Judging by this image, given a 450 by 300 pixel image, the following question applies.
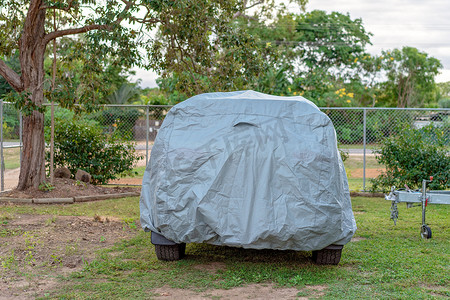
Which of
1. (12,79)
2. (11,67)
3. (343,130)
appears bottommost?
(343,130)

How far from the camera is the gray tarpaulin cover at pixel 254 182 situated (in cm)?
499

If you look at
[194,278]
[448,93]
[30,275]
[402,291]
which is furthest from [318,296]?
[448,93]

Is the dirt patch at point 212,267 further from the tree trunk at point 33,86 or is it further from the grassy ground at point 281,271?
the tree trunk at point 33,86

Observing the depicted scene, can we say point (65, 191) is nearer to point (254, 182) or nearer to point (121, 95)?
point (254, 182)

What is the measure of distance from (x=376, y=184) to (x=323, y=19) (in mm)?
26513

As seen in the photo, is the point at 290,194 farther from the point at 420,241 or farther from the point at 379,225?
the point at 379,225

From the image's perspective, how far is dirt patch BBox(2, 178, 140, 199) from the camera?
10.4 meters

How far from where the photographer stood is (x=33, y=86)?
409 inches

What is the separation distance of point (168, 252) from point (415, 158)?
7.01m

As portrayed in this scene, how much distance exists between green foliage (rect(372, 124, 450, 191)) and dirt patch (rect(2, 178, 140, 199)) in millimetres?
6074

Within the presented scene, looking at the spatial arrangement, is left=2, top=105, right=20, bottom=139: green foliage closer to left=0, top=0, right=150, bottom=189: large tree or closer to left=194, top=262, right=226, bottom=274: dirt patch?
left=0, top=0, right=150, bottom=189: large tree

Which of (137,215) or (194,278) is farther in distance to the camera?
(137,215)

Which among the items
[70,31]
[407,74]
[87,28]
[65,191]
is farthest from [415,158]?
[407,74]

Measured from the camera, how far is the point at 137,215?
9047 millimetres
